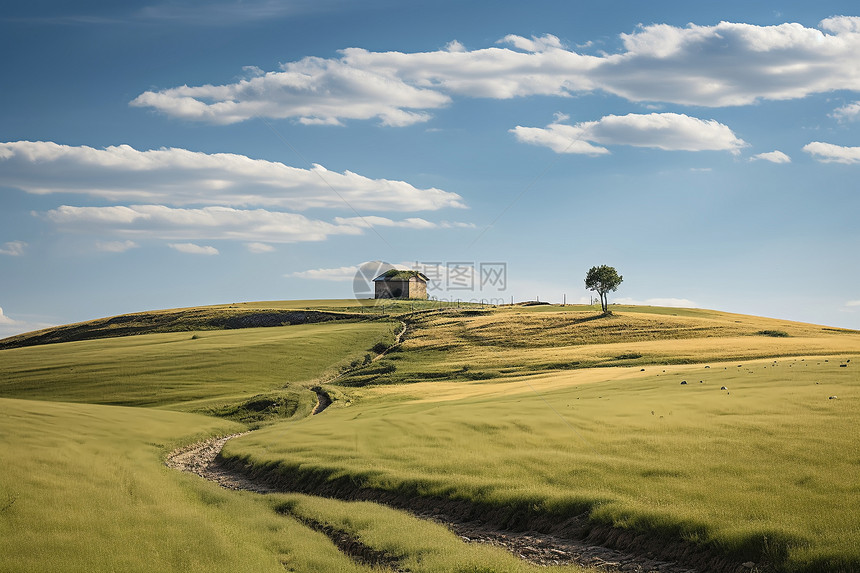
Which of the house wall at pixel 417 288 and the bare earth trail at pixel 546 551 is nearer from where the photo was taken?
the bare earth trail at pixel 546 551

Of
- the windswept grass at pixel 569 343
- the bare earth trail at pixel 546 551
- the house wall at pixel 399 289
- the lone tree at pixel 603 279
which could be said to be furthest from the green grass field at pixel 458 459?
the house wall at pixel 399 289

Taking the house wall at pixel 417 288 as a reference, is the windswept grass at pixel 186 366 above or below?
below

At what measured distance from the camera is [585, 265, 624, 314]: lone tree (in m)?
104

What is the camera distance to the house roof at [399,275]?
472 ft

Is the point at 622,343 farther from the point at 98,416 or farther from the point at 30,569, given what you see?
the point at 30,569

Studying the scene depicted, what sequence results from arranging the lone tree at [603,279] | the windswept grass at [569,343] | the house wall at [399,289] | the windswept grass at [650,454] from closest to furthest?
the windswept grass at [650,454] < the windswept grass at [569,343] < the lone tree at [603,279] < the house wall at [399,289]

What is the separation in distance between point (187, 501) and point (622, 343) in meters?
60.8

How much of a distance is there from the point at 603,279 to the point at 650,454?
3265 inches

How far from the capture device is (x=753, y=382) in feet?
124

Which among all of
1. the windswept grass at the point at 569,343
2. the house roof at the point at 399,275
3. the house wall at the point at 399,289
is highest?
the house roof at the point at 399,275

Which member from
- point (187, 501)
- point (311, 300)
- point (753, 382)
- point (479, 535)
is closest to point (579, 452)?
point (479, 535)

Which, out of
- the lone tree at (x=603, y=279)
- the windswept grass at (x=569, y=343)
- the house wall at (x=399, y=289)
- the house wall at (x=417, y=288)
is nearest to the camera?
the windswept grass at (x=569, y=343)

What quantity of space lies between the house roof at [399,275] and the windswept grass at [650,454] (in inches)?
3870

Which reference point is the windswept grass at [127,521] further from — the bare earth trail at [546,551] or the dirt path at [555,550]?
the dirt path at [555,550]
